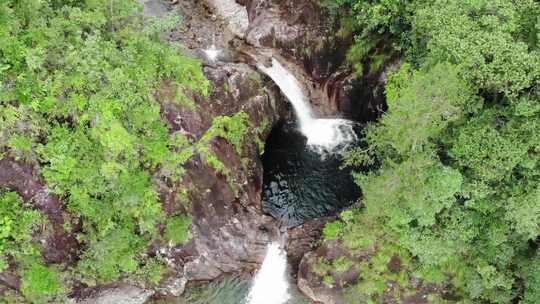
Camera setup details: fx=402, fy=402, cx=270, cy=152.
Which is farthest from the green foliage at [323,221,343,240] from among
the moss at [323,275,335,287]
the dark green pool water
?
the dark green pool water

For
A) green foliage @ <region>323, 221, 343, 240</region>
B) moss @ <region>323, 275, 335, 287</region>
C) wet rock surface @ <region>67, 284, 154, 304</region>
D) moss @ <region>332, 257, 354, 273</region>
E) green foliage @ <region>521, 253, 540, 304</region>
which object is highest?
green foliage @ <region>521, 253, 540, 304</region>

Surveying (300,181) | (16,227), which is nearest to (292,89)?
(300,181)

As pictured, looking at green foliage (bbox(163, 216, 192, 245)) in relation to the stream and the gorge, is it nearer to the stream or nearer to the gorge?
the gorge

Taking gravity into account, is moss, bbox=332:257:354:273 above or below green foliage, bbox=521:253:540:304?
below

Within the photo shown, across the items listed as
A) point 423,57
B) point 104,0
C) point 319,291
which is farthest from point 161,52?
point 319,291

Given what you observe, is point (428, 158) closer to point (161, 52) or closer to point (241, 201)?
point (241, 201)

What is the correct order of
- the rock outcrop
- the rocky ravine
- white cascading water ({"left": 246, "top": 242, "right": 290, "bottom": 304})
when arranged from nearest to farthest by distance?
the rocky ravine < the rock outcrop < white cascading water ({"left": 246, "top": 242, "right": 290, "bottom": 304})

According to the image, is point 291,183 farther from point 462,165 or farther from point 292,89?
point 462,165
